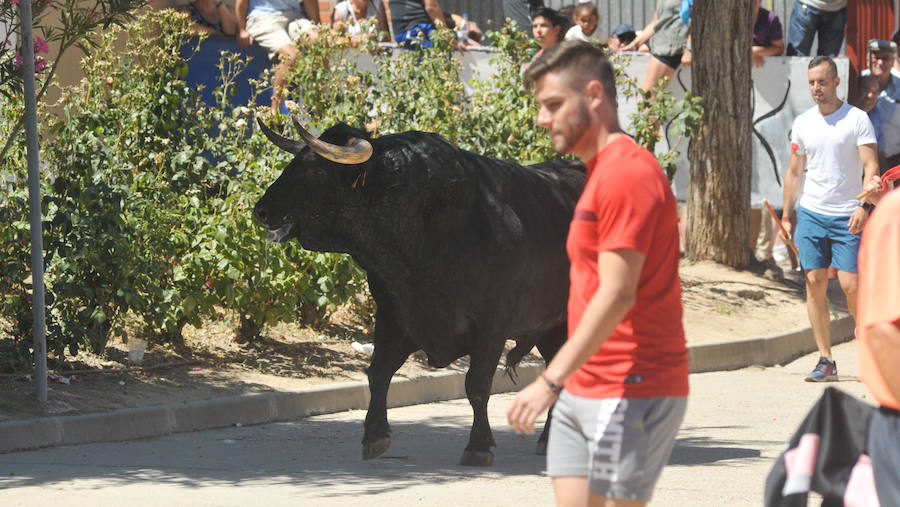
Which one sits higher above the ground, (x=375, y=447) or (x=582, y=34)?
(x=582, y=34)

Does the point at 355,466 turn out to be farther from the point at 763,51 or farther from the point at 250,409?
the point at 763,51

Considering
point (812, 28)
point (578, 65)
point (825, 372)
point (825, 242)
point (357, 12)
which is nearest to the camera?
point (578, 65)

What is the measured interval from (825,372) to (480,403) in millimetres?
4261

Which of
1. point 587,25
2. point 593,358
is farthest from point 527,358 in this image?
point 593,358

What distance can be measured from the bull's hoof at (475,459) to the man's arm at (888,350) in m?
Result: 4.46

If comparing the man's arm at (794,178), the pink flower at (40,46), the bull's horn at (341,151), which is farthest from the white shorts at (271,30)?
the bull's horn at (341,151)

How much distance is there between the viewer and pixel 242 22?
47.9 feet

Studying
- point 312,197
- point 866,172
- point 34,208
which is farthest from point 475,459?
point 866,172

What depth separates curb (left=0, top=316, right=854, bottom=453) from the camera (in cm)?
829

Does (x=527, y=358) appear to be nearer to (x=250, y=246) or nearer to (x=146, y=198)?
(x=250, y=246)

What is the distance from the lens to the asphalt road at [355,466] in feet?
22.0

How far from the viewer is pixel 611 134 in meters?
3.96

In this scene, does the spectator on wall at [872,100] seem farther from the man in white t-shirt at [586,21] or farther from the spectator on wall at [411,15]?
the spectator on wall at [411,15]

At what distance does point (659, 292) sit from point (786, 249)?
13648mm
